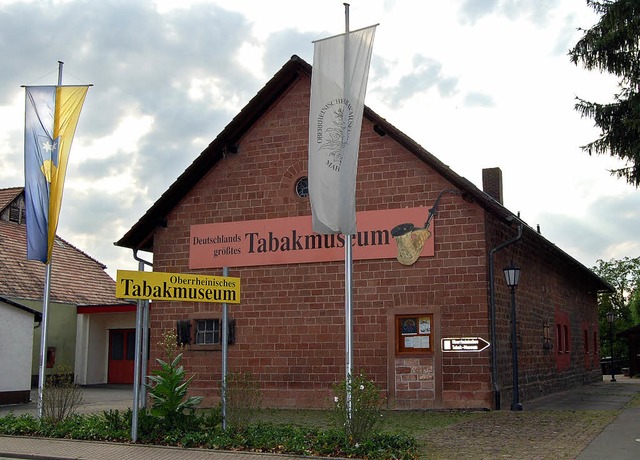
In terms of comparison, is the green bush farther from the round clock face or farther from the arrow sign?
the round clock face

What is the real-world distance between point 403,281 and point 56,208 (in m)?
7.37

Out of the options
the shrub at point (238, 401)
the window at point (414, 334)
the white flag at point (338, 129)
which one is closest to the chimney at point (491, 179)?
the window at point (414, 334)

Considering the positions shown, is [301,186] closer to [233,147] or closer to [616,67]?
[233,147]

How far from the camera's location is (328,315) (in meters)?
17.9

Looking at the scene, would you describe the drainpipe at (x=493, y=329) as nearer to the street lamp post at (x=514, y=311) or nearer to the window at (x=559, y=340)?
the street lamp post at (x=514, y=311)

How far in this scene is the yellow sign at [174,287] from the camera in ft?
38.8

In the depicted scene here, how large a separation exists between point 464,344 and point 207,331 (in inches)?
255

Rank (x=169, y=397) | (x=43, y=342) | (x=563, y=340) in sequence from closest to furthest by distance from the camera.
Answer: (x=169, y=397), (x=43, y=342), (x=563, y=340)

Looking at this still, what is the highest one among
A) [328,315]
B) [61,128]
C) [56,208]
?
[61,128]

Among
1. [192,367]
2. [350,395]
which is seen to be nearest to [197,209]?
[192,367]

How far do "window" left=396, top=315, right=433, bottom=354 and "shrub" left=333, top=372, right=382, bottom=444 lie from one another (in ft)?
20.4

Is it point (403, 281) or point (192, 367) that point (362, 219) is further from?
point (192, 367)

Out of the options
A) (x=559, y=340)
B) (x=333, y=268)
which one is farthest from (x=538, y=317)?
(x=333, y=268)

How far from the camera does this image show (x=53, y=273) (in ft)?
107
